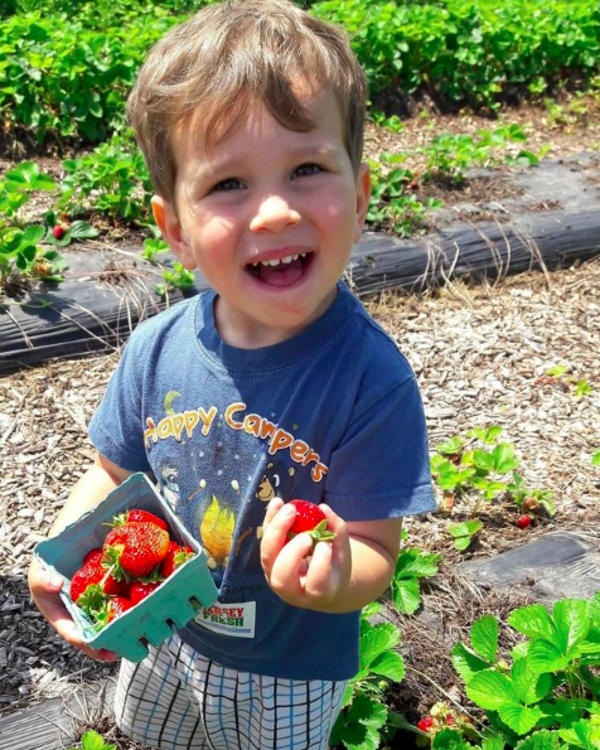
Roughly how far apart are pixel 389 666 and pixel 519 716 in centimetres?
35

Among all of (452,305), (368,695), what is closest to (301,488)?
(368,695)

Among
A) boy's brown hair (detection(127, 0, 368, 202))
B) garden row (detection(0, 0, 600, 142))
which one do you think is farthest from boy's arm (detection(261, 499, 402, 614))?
garden row (detection(0, 0, 600, 142))

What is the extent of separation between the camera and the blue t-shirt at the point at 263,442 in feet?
5.17

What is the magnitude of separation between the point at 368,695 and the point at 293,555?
1201 mm

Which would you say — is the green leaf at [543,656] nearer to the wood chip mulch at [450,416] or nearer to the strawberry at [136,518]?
the wood chip mulch at [450,416]

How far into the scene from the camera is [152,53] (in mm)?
1671

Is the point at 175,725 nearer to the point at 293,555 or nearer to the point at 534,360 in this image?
the point at 293,555

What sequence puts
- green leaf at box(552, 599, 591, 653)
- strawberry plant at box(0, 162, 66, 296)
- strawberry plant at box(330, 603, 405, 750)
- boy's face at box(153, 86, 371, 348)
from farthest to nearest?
strawberry plant at box(0, 162, 66, 296), strawberry plant at box(330, 603, 405, 750), green leaf at box(552, 599, 591, 653), boy's face at box(153, 86, 371, 348)

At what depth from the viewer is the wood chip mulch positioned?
9.04 feet

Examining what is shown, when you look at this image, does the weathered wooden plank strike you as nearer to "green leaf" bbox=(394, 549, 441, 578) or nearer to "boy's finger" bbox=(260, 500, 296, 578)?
"green leaf" bbox=(394, 549, 441, 578)

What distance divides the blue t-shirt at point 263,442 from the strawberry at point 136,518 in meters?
0.08

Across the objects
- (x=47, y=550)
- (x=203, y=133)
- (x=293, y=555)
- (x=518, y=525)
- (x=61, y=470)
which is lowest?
(x=518, y=525)

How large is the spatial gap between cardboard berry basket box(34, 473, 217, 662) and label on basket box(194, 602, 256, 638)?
0.36 ft

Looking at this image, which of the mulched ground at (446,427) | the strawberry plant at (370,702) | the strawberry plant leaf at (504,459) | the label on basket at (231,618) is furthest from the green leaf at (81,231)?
the label on basket at (231,618)
